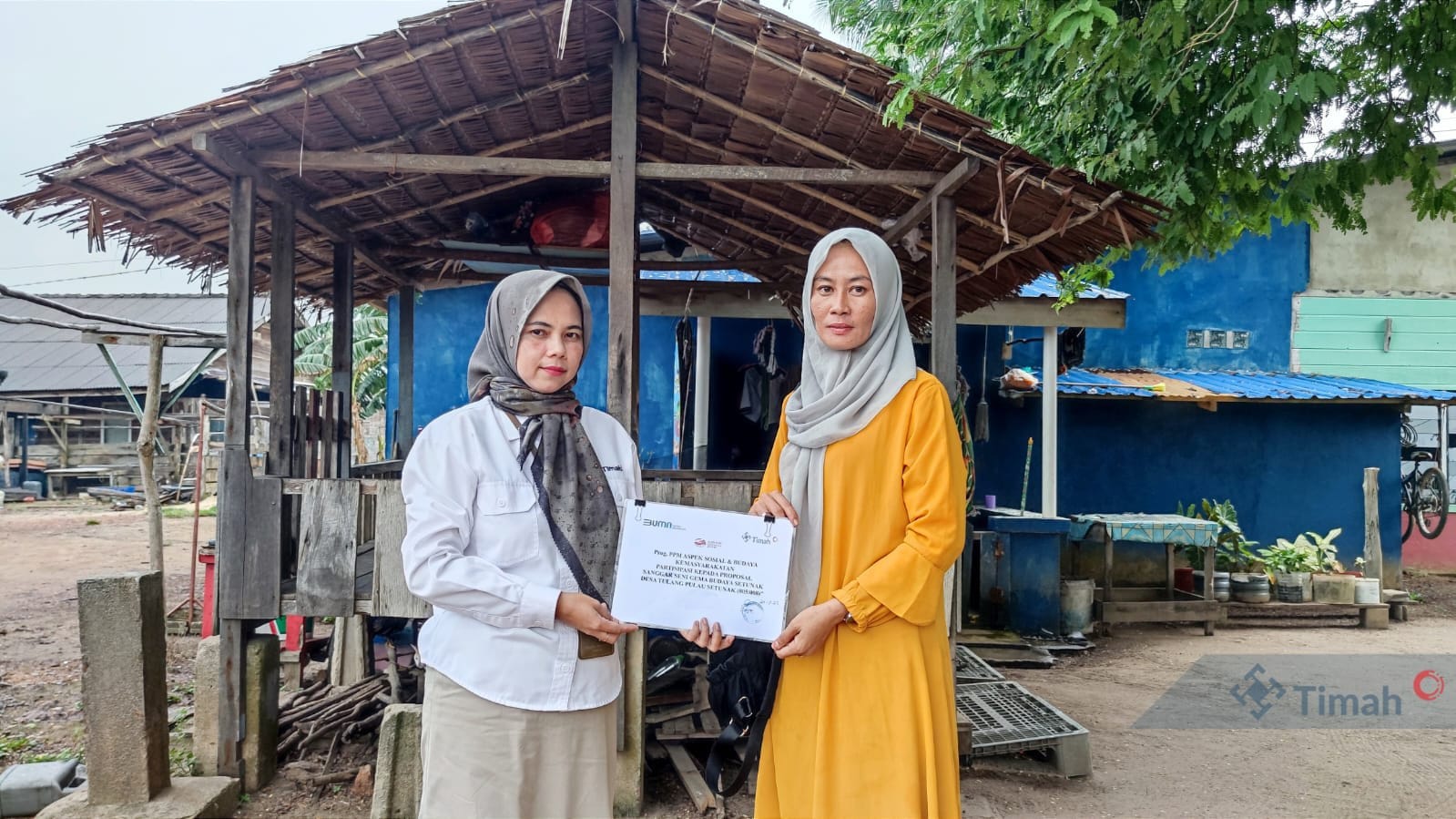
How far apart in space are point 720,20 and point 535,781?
3.14m

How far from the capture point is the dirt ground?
4.60 m

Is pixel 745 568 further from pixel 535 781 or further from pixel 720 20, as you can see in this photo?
pixel 720 20

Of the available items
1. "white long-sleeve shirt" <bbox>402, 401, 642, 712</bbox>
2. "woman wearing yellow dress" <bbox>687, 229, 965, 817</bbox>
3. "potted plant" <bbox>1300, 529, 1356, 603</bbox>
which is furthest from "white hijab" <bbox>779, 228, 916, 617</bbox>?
"potted plant" <bbox>1300, 529, 1356, 603</bbox>

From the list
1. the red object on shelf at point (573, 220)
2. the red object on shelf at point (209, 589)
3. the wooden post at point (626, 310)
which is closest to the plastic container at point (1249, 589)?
the red object on shelf at point (573, 220)

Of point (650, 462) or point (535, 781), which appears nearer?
point (535, 781)

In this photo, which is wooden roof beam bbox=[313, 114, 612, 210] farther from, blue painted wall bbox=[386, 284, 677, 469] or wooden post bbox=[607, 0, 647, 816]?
blue painted wall bbox=[386, 284, 677, 469]

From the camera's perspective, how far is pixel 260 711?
4426 millimetres

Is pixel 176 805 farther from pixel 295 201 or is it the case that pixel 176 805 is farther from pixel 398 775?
pixel 295 201

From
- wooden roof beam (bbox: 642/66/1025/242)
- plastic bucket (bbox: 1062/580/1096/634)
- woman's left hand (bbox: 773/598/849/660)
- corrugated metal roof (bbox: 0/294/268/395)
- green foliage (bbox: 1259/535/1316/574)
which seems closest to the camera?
woman's left hand (bbox: 773/598/849/660)

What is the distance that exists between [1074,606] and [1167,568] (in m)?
1.45

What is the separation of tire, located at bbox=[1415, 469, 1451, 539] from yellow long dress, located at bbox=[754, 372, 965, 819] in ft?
46.8

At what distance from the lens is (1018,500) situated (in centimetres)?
1083

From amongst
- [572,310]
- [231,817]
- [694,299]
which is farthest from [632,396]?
[694,299]

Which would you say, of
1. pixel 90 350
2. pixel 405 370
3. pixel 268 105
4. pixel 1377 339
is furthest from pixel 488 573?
pixel 90 350
